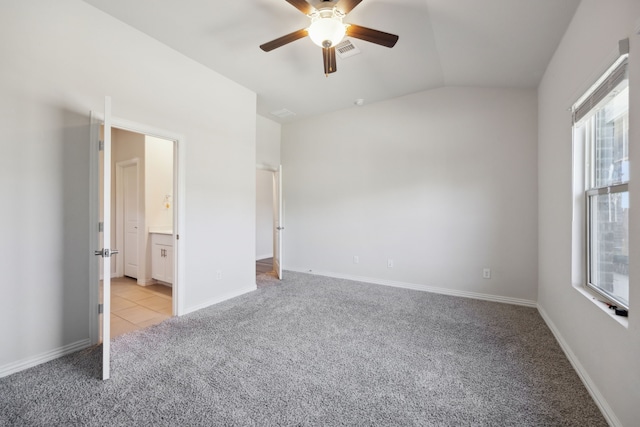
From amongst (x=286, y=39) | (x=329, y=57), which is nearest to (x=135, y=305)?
(x=286, y=39)

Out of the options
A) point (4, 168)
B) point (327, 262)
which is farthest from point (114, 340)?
point (327, 262)

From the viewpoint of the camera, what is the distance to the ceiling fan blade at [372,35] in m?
2.15

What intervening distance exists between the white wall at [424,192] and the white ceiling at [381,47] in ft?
1.73

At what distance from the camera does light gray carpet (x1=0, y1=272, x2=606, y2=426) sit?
5.32ft

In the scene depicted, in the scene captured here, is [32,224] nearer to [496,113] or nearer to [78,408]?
[78,408]

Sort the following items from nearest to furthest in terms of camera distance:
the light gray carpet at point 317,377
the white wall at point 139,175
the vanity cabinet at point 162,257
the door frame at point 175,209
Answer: the light gray carpet at point 317,377 → the door frame at point 175,209 → the vanity cabinet at point 162,257 → the white wall at point 139,175

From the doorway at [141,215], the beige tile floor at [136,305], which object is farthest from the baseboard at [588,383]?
the doorway at [141,215]

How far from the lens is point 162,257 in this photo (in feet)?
13.8

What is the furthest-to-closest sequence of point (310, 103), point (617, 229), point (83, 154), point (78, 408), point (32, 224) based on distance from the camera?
point (310, 103) < point (83, 154) < point (32, 224) < point (617, 229) < point (78, 408)

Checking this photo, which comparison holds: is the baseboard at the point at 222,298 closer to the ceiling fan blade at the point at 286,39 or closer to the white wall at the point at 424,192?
the white wall at the point at 424,192

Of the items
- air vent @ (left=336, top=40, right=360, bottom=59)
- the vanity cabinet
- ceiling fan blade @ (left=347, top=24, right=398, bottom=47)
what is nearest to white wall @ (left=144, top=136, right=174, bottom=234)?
the vanity cabinet

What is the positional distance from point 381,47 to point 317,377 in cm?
316

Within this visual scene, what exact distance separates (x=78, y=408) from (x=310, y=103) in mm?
4318

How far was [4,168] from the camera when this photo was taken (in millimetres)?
1981
